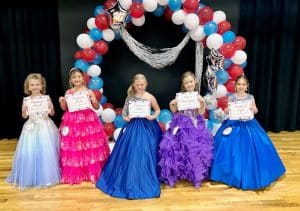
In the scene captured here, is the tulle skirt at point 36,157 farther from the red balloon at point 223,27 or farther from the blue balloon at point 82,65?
the red balloon at point 223,27

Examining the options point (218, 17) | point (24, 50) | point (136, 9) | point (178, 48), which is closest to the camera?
point (136, 9)

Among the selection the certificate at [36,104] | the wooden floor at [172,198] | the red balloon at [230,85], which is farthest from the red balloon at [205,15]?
the certificate at [36,104]

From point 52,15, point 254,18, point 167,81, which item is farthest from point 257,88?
point 52,15

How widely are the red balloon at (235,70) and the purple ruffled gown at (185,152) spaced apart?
0.97 meters

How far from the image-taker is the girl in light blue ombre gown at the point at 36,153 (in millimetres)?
3502

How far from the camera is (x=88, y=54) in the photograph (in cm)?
417

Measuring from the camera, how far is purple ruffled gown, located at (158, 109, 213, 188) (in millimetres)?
3373

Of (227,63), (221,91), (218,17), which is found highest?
(218,17)

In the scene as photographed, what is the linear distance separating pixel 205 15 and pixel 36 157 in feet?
7.81

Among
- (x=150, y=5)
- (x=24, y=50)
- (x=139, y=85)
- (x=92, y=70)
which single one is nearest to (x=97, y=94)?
(x=92, y=70)

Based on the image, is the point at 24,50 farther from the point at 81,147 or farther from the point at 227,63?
the point at 227,63

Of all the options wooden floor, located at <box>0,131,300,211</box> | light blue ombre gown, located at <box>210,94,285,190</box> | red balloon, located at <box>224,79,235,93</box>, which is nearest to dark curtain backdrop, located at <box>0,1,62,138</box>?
wooden floor, located at <box>0,131,300,211</box>

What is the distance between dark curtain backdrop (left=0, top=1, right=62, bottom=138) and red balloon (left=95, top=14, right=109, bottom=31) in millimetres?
891

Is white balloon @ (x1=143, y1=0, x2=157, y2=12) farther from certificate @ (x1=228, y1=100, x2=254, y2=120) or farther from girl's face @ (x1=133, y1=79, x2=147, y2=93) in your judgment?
certificate @ (x1=228, y1=100, x2=254, y2=120)
